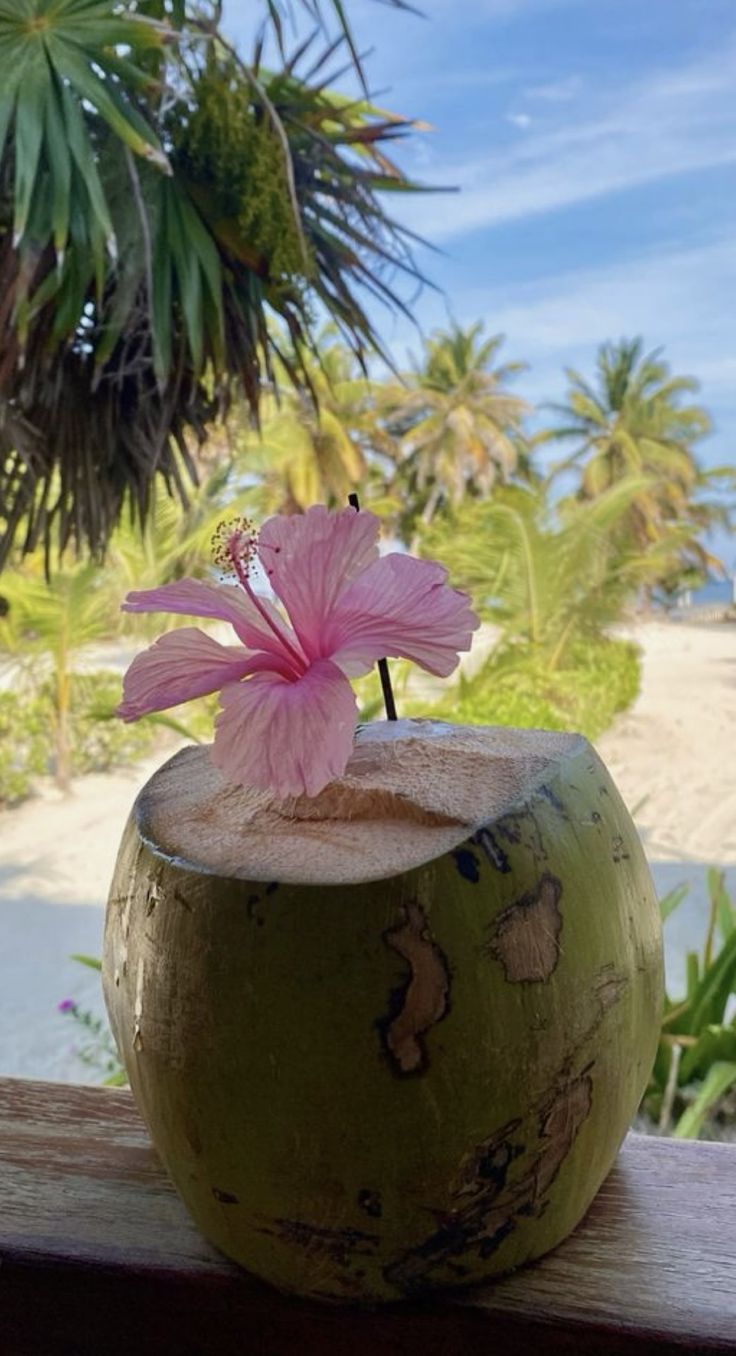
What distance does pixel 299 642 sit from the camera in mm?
311

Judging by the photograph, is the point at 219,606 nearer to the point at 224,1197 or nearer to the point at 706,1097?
the point at 224,1197

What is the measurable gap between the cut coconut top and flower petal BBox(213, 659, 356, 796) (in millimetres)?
14

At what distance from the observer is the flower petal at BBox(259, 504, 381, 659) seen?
302 millimetres

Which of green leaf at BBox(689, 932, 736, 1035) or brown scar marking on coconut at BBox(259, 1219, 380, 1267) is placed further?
green leaf at BBox(689, 932, 736, 1035)

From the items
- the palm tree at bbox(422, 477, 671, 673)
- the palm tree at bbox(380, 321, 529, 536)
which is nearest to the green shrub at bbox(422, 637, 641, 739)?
the palm tree at bbox(422, 477, 671, 673)

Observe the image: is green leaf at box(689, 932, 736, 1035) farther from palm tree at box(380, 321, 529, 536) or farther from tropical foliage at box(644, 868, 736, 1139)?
palm tree at box(380, 321, 529, 536)

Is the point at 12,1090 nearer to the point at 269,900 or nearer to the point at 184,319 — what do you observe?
the point at 269,900

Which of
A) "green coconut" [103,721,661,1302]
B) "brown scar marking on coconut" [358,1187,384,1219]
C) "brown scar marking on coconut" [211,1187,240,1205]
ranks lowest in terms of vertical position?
"brown scar marking on coconut" [211,1187,240,1205]

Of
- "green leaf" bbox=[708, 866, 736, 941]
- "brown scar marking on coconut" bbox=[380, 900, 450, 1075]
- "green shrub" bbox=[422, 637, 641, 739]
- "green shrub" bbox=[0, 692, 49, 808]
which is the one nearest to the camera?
"brown scar marking on coconut" bbox=[380, 900, 450, 1075]

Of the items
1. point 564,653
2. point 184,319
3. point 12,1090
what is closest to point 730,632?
point 564,653

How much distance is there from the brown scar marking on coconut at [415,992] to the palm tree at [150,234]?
101cm

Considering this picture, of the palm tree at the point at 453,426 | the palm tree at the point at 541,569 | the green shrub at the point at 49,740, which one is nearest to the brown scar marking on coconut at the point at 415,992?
the palm tree at the point at 541,569

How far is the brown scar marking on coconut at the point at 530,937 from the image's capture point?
0.27m

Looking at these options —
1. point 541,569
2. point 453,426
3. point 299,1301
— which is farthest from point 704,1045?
point 453,426
